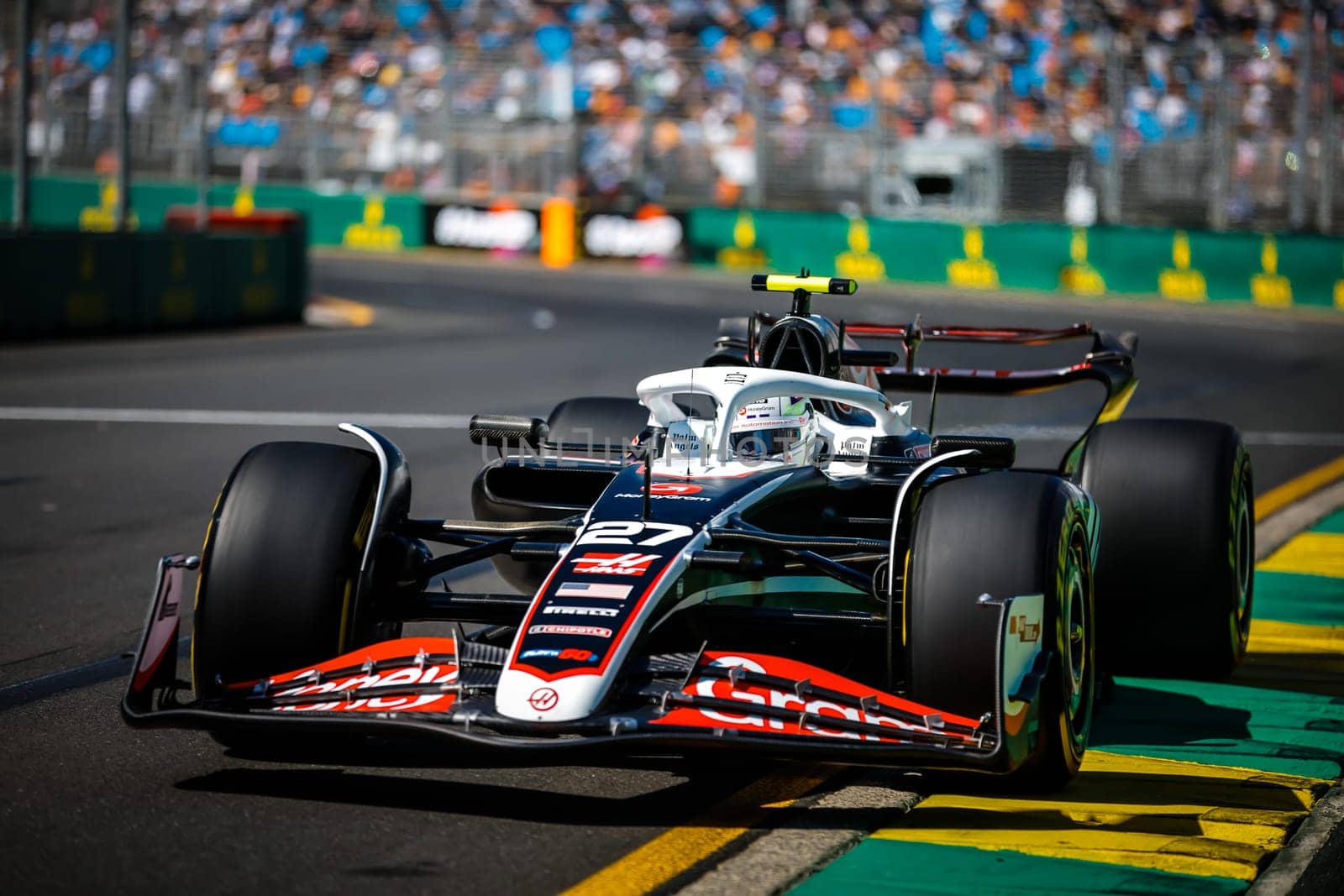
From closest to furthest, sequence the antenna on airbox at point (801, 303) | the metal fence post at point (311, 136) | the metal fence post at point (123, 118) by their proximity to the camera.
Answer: the antenna on airbox at point (801, 303) → the metal fence post at point (123, 118) → the metal fence post at point (311, 136)

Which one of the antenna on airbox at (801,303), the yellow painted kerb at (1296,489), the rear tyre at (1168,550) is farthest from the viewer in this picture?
the yellow painted kerb at (1296,489)

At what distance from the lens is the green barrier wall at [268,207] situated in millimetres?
34156

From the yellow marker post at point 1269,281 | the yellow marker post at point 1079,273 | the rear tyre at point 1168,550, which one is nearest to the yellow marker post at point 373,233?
the yellow marker post at point 1079,273

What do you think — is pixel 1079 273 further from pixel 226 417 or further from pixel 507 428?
pixel 507 428

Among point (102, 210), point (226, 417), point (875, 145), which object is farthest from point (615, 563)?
point (102, 210)

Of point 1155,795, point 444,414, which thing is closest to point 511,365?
point 444,414

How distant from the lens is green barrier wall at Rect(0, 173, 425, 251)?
112 feet

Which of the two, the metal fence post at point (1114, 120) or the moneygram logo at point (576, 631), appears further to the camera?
the metal fence post at point (1114, 120)

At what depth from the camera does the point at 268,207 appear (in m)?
34.2

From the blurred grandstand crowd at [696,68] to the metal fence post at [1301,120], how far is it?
163 mm

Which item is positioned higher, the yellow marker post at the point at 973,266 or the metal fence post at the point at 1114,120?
the metal fence post at the point at 1114,120

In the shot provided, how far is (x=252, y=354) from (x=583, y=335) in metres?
4.10

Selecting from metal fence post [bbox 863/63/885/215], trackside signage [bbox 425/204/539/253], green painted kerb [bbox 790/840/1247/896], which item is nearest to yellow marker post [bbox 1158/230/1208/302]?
metal fence post [bbox 863/63/885/215]

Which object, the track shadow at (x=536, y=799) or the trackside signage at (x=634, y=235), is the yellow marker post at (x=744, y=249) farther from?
the track shadow at (x=536, y=799)
